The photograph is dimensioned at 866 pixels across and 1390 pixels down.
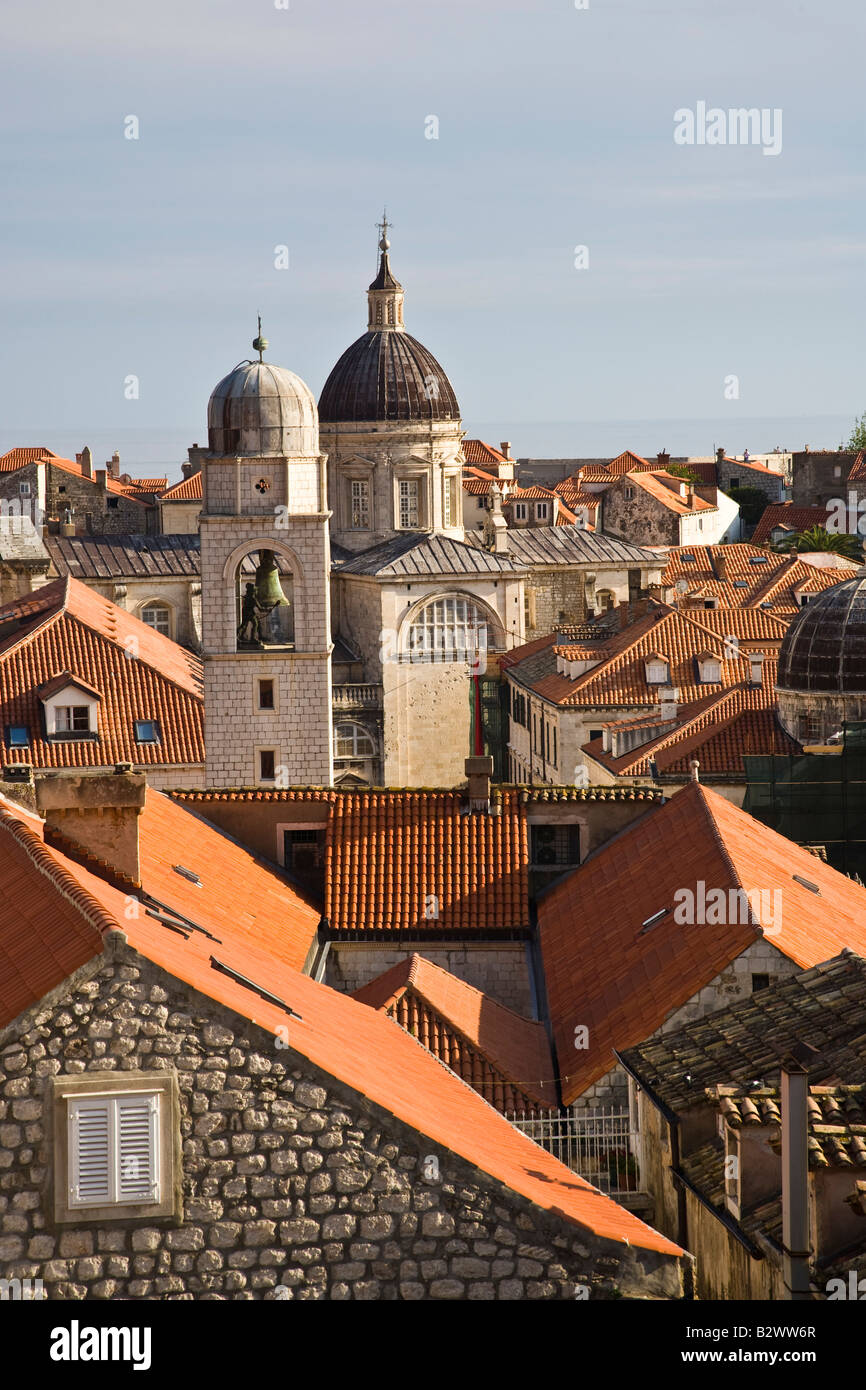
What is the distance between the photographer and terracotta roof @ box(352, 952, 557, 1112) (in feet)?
62.3

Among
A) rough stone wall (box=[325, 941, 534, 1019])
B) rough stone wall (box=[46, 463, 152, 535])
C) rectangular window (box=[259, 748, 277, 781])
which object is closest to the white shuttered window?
rough stone wall (box=[325, 941, 534, 1019])

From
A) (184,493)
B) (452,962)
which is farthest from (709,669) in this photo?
(184,493)

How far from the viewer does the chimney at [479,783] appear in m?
26.8

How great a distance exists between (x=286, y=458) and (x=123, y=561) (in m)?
41.8

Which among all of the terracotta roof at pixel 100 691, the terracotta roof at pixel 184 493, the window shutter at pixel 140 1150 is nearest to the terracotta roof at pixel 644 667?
the terracotta roof at pixel 100 691

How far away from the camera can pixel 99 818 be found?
14656 mm

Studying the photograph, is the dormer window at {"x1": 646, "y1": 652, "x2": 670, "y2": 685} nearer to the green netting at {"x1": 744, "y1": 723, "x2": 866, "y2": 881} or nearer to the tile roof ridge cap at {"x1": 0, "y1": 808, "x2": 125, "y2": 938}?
the green netting at {"x1": 744, "y1": 723, "x2": 866, "y2": 881}

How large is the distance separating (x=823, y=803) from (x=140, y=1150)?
26.0 metres

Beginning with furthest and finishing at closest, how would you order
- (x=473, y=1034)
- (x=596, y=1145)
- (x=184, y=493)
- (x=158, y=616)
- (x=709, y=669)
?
(x=184, y=493)
(x=158, y=616)
(x=709, y=669)
(x=473, y=1034)
(x=596, y=1145)

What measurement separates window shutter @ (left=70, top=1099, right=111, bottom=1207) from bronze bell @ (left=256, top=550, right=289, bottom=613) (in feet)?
79.9

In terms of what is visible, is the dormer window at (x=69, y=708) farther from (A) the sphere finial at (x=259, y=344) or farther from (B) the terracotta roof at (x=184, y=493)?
(B) the terracotta roof at (x=184, y=493)

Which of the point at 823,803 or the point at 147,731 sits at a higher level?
the point at 147,731

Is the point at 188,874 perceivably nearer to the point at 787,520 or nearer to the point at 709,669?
the point at 709,669
